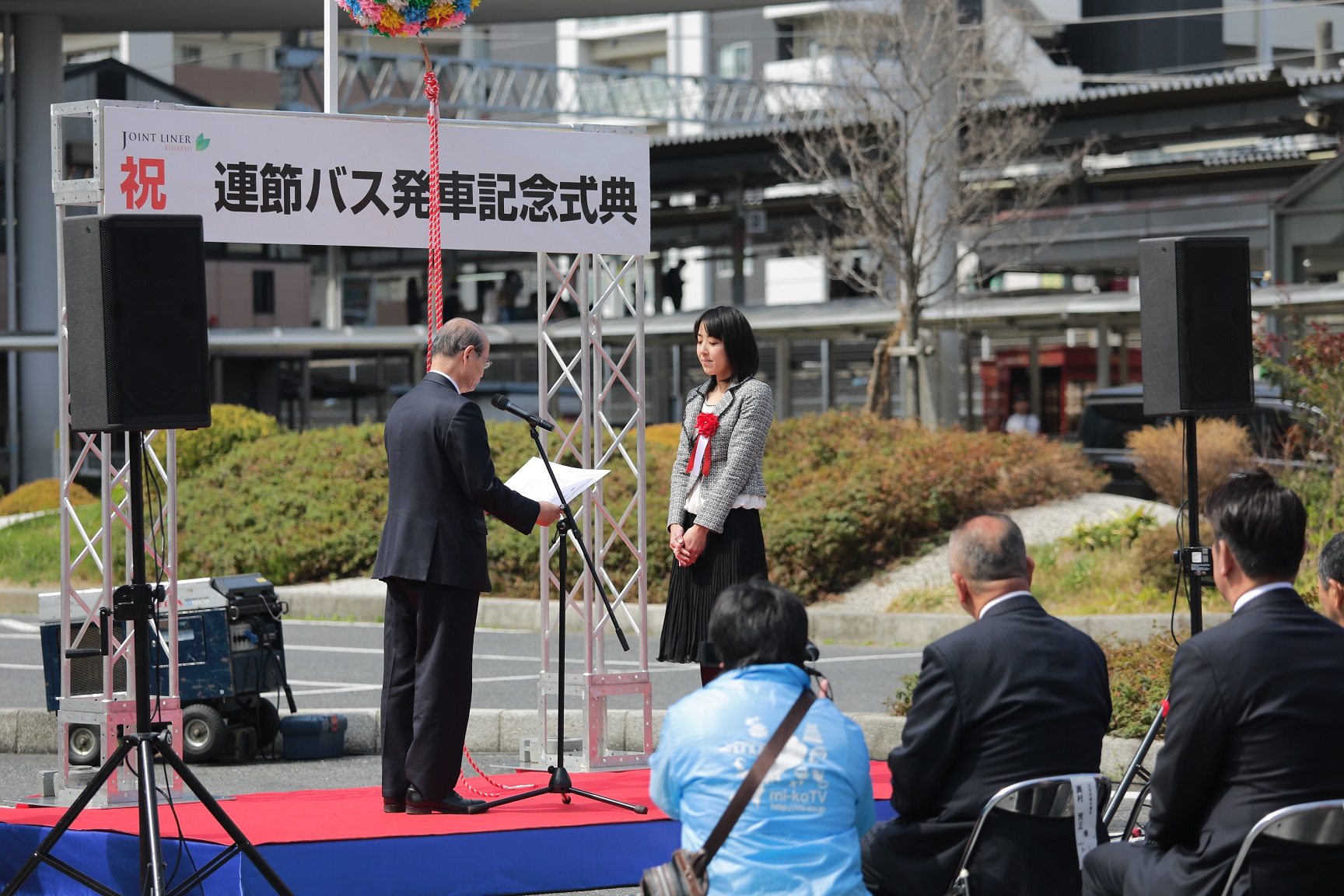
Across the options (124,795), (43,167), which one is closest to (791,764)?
(124,795)

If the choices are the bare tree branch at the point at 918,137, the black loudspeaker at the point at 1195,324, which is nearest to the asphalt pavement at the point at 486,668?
the black loudspeaker at the point at 1195,324

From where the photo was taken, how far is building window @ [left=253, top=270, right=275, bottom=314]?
35.9 meters

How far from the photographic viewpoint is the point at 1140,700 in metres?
7.95

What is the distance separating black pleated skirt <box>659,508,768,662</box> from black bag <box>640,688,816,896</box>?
2951 mm

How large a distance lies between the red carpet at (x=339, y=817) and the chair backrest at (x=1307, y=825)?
2.71 m

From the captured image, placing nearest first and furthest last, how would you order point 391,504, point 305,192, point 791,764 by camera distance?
point 791,764
point 391,504
point 305,192

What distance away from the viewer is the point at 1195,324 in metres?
6.81

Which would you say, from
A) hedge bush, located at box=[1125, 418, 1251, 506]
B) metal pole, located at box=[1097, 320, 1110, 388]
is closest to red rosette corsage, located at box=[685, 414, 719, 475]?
hedge bush, located at box=[1125, 418, 1251, 506]

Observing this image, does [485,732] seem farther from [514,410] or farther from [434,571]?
[514,410]

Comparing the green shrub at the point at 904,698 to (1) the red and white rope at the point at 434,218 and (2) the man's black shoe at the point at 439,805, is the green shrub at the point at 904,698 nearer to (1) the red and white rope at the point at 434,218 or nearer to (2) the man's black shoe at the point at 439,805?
(2) the man's black shoe at the point at 439,805

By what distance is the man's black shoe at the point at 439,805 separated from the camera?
6.12 metres

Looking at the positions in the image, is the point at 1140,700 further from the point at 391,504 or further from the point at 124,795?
the point at 124,795

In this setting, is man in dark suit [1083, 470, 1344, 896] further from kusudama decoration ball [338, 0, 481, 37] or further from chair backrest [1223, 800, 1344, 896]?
kusudama decoration ball [338, 0, 481, 37]

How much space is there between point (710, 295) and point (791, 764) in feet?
149
